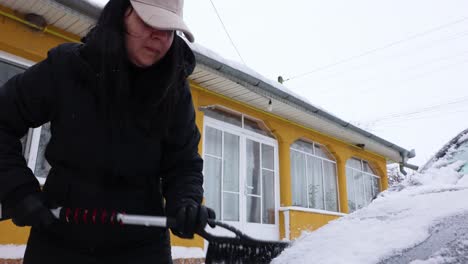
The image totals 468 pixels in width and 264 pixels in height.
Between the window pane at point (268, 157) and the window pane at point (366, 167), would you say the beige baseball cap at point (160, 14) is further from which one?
the window pane at point (366, 167)

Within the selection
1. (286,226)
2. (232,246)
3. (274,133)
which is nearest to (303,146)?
(274,133)

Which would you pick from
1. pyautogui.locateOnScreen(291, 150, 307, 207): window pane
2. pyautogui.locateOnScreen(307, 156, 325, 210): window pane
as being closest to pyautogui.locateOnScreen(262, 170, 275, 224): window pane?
pyautogui.locateOnScreen(291, 150, 307, 207): window pane

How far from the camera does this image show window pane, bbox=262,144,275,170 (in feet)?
26.3

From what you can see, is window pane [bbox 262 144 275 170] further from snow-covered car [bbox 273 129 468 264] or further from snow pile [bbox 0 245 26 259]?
snow-covered car [bbox 273 129 468 264]

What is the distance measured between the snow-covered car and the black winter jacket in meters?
0.53

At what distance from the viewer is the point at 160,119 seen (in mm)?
1528

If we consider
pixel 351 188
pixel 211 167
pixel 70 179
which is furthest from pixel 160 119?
pixel 351 188

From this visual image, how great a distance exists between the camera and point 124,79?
1.45m

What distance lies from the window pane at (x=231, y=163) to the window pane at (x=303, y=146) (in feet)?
6.49

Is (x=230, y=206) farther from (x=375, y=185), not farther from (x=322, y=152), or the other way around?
(x=375, y=185)

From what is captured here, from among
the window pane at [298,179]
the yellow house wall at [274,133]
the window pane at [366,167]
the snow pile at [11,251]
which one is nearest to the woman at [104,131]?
the snow pile at [11,251]

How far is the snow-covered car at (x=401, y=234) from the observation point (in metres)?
1.20

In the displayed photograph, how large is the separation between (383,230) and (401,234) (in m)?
0.09

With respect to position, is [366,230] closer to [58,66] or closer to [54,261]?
[54,261]
